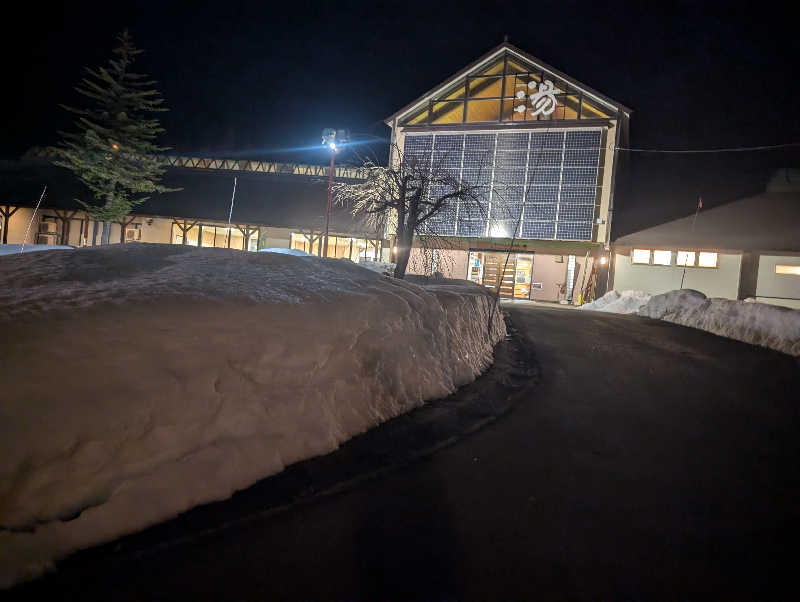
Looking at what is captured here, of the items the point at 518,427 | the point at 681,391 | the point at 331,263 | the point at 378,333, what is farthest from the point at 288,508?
the point at 681,391

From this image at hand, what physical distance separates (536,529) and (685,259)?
2354cm

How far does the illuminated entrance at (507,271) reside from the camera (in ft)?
81.5

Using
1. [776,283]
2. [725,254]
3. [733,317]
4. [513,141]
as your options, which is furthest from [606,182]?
[733,317]

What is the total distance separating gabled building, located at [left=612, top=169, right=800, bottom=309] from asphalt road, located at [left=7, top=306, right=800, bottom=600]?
61.8 feet

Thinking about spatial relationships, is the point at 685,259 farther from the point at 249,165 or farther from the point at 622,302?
the point at 249,165

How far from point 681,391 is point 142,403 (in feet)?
23.3

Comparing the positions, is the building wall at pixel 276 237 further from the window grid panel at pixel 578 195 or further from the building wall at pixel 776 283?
the building wall at pixel 776 283

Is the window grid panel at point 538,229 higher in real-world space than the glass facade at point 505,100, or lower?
lower

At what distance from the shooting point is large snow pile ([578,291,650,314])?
57.9 feet

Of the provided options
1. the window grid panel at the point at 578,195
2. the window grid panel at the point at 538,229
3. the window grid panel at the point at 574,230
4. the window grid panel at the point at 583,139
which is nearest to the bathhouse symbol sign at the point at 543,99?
the window grid panel at the point at 583,139

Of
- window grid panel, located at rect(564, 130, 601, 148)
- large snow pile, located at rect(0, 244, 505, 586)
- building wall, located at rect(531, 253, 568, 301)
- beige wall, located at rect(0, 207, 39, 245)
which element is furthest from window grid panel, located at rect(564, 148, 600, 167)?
beige wall, located at rect(0, 207, 39, 245)

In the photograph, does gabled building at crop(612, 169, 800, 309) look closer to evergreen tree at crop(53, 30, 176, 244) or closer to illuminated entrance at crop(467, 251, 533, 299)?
illuminated entrance at crop(467, 251, 533, 299)

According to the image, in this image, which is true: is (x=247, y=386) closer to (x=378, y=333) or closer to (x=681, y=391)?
(x=378, y=333)

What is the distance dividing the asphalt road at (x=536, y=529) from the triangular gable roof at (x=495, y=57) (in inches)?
845
